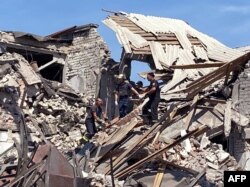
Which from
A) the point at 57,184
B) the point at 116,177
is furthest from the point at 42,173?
the point at 116,177

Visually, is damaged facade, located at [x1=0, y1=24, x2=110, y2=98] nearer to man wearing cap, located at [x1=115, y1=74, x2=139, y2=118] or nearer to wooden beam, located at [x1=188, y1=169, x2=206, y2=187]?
man wearing cap, located at [x1=115, y1=74, x2=139, y2=118]

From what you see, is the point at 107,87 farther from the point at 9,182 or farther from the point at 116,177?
the point at 9,182

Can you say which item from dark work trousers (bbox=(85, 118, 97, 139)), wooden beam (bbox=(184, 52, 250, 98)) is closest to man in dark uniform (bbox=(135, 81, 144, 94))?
wooden beam (bbox=(184, 52, 250, 98))

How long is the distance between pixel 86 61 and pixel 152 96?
21.9 ft

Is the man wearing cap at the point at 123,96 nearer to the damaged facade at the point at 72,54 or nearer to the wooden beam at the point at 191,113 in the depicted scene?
the wooden beam at the point at 191,113

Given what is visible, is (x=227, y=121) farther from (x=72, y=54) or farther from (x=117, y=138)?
(x=72, y=54)

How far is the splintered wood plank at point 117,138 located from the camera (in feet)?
42.5

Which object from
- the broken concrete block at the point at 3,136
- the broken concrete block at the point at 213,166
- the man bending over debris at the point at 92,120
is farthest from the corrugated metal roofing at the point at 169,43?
the broken concrete block at the point at 213,166

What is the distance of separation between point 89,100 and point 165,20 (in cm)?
389

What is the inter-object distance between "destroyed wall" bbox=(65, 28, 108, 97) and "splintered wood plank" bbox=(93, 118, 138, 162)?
6332mm

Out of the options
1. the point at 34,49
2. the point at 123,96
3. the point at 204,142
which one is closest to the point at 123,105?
the point at 123,96

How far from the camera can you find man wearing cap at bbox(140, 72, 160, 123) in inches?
558

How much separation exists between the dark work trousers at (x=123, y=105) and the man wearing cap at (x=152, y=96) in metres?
1.90

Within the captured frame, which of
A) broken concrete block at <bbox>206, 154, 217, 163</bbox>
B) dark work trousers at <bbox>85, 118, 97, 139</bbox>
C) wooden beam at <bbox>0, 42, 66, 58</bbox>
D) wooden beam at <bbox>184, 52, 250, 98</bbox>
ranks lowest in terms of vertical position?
broken concrete block at <bbox>206, 154, 217, 163</bbox>
